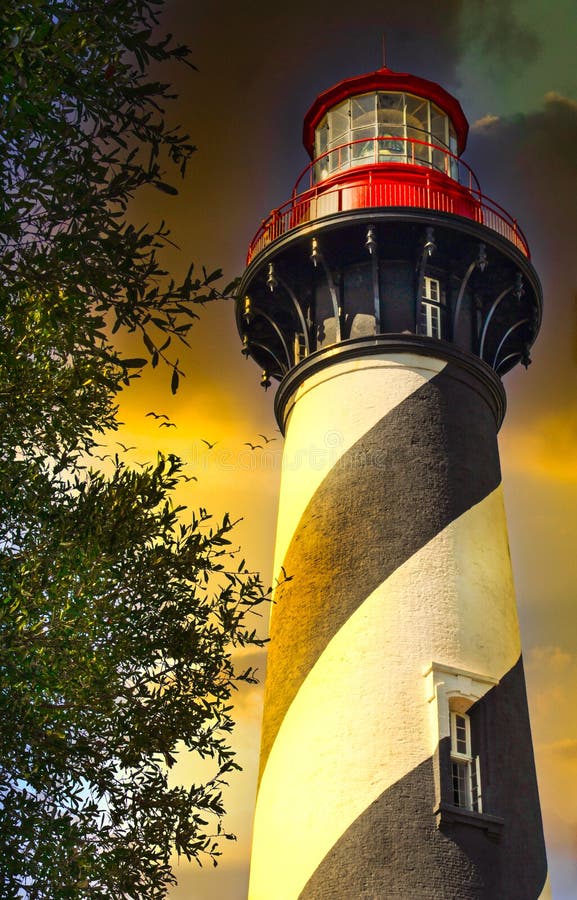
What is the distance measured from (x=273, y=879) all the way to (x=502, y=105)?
19840mm

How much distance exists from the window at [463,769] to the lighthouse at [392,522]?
3 centimetres

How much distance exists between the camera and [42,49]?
27.3ft

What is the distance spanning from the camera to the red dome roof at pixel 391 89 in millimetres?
22062

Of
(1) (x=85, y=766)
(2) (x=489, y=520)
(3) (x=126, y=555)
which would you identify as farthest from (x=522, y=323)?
(1) (x=85, y=766)

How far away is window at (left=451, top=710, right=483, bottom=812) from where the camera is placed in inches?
619

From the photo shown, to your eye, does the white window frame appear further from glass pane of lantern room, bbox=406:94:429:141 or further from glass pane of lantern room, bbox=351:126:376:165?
glass pane of lantern room, bbox=406:94:429:141

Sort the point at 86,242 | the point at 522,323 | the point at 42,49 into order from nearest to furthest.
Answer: the point at 42,49, the point at 86,242, the point at 522,323

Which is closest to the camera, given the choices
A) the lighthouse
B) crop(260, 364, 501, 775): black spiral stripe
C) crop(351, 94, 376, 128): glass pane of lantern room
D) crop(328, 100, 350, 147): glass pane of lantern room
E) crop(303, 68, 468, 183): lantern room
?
the lighthouse

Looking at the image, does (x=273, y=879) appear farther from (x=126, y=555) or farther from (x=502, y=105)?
(x=502, y=105)

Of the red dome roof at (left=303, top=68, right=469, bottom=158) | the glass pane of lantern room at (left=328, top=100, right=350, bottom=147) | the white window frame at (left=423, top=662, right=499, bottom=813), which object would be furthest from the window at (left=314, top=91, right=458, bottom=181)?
the white window frame at (left=423, top=662, right=499, bottom=813)

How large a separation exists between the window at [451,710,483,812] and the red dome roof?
11559mm

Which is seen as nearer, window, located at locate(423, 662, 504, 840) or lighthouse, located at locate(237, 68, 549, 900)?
window, located at locate(423, 662, 504, 840)

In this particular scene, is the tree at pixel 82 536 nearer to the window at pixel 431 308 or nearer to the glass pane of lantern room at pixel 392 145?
the window at pixel 431 308

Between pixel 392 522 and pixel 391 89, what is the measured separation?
910 cm
